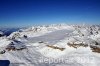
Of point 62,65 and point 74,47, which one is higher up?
point 74,47

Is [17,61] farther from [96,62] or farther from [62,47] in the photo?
[96,62]

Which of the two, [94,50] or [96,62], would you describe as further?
[94,50]

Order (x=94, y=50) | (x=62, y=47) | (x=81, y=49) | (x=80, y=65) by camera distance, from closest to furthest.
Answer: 1. (x=80, y=65)
2. (x=94, y=50)
3. (x=81, y=49)
4. (x=62, y=47)

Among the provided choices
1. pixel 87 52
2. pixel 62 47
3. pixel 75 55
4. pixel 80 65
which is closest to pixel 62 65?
pixel 80 65

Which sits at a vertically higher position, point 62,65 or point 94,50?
point 94,50

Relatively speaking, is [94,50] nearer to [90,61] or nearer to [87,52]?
[87,52]

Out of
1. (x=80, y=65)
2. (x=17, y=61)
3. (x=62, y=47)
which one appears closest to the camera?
(x=80, y=65)

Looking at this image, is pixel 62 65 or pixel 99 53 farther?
pixel 99 53

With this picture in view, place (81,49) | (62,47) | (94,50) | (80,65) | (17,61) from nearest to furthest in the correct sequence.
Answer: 1. (80,65)
2. (17,61)
3. (94,50)
4. (81,49)
5. (62,47)

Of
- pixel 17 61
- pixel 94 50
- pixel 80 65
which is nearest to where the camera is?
pixel 80 65
